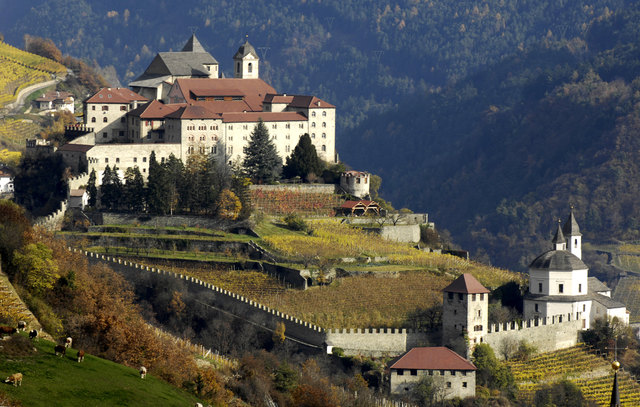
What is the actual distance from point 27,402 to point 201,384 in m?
14.8

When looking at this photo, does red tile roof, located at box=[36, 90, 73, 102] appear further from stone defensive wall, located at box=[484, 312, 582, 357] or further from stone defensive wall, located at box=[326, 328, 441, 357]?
stone defensive wall, located at box=[326, 328, 441, 357]

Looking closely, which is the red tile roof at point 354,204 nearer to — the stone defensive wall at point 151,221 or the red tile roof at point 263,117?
the red tile roof at point 263,117

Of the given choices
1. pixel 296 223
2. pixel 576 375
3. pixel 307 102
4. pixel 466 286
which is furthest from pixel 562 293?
pixel 307 102

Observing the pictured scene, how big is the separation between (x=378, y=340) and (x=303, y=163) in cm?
2243

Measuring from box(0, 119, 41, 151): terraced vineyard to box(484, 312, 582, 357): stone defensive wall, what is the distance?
5539cm

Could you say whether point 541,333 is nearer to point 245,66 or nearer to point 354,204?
point 354,204

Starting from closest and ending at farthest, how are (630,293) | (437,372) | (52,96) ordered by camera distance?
(437,372) → (52,96) → (630,293)

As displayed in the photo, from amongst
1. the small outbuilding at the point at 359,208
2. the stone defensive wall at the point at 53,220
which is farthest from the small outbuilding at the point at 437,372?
the stone defensive wall at the point at 53,220

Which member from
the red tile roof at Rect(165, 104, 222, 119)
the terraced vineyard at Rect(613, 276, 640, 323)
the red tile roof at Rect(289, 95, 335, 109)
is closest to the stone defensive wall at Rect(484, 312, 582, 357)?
the red tile roof at Rect(165, 104, 222, 119)

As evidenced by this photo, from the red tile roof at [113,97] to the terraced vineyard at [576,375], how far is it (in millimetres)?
32116

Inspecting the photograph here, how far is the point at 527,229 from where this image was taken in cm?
16750

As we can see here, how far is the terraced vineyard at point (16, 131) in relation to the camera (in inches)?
4953

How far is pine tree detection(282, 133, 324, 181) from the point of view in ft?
314

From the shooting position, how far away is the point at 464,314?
76.4 metres
